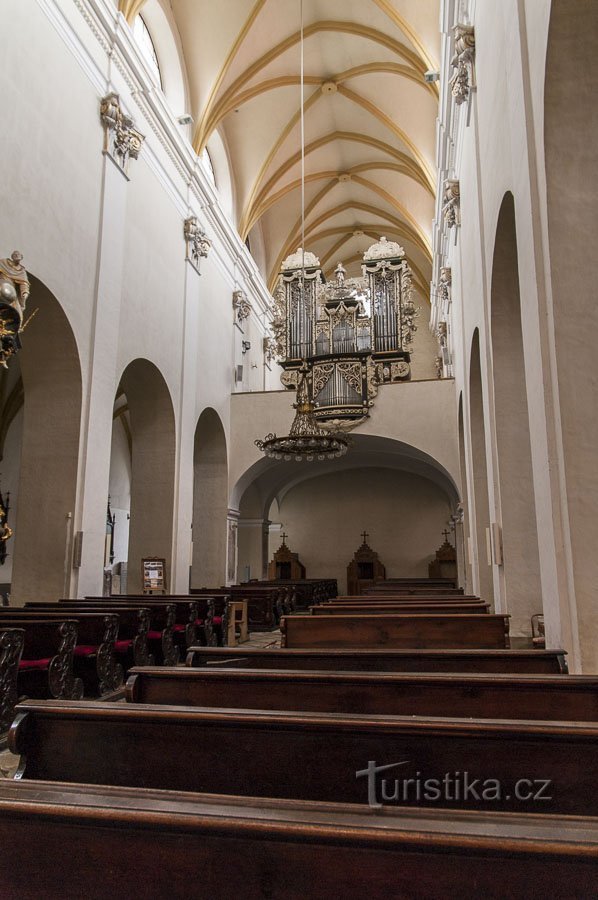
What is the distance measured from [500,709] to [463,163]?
8693 mm

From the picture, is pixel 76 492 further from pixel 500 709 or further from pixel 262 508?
pixel 262 508

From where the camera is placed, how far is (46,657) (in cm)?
570

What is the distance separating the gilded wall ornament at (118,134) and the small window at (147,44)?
166 cm

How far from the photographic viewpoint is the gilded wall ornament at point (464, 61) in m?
7.41

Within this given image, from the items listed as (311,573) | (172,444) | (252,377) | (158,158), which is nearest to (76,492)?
(172,444)

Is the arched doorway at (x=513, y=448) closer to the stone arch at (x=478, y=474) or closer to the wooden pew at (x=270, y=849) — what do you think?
A: the stone arch at (x=478, y=474)

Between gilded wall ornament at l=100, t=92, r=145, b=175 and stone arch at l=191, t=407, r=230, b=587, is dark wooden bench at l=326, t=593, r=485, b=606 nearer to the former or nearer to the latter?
stone arch at l=191, t=407, r=230, b=587

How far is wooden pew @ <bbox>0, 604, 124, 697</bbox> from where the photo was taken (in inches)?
246

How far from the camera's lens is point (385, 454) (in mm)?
18656

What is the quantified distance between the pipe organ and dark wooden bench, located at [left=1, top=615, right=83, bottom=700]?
9.99 metres

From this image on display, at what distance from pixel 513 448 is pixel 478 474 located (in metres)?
3.25

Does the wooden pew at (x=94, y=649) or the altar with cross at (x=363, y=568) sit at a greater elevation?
the altar with cross at (x=363, y=568)

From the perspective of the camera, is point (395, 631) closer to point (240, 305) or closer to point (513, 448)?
point (513, 448)

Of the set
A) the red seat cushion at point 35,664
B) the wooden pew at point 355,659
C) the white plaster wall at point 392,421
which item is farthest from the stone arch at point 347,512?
the wooden pew at point 355,659
